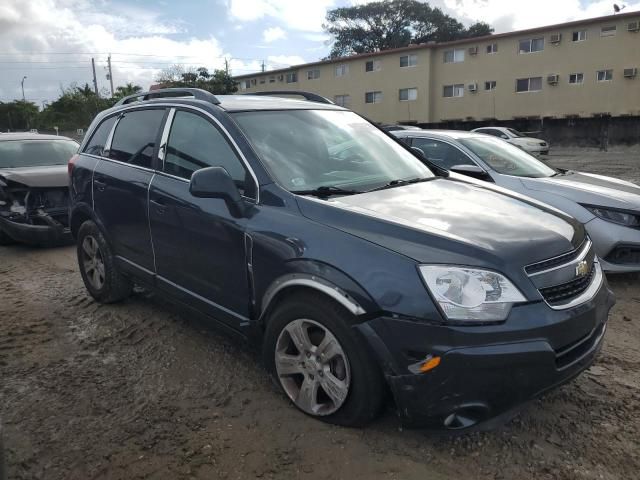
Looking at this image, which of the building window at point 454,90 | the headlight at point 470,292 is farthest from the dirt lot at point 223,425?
the building window at point 454,90

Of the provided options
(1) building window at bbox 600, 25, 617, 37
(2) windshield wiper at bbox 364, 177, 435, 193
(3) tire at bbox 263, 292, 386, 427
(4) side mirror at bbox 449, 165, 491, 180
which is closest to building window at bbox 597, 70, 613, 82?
(1) building window at bbox 600, 25, 617, 37

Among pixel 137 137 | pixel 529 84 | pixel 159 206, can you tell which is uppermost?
pixel 529 84

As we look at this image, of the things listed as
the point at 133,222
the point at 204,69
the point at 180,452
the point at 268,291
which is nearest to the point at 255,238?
the point at 268,291

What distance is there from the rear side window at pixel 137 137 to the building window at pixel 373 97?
34.6m

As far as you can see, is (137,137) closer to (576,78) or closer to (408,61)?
(576,78)

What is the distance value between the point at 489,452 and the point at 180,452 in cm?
155

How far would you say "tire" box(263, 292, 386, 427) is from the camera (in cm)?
245

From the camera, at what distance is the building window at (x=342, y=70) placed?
38.5 metres

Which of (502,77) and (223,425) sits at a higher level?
(502,77)

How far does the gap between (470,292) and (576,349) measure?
68 centimetres

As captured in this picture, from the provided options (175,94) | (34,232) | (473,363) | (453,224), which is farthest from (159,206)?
(34,232)

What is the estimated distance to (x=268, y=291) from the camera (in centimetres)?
282

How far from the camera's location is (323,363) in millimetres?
2650

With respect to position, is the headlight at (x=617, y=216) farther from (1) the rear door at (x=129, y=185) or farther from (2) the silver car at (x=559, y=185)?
(1) the rear door at (x=129, y=185)
